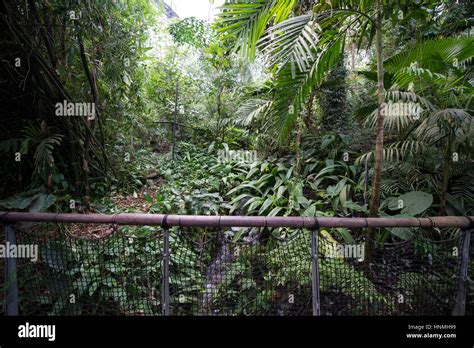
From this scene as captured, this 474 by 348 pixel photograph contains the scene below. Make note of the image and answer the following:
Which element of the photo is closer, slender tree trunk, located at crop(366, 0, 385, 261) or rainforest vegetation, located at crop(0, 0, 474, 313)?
slender tree trunk, located at crop(366, 0, 385, 261)

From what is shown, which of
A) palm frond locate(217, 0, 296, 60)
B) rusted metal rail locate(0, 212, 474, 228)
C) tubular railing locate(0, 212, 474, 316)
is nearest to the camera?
rusted metal rail locate(0, 212, 474, 228)

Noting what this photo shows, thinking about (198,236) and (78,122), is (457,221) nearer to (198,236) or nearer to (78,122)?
(198,236)

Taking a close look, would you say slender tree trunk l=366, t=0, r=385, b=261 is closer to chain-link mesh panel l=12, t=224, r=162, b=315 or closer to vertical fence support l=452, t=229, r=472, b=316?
vertical fence support l=452, t=229, r=472, b=316

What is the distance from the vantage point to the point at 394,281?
175 cm

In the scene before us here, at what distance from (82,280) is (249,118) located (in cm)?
226

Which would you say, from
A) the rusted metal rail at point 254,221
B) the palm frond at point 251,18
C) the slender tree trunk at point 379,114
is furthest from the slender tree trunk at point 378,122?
the palm frond at point 251,18

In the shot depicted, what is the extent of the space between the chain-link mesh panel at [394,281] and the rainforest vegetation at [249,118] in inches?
8.1

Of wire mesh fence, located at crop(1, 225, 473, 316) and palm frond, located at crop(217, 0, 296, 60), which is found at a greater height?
palm frond, located at crop(217, 0, 296, 60)

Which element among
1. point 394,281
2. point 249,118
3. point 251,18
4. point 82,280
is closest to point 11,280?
point 82,280

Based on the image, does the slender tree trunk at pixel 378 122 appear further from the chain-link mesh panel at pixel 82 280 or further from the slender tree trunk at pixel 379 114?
the chain-link mesh panel at pixel 82 280

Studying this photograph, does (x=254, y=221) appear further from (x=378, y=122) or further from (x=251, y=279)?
(x=378, y=122)

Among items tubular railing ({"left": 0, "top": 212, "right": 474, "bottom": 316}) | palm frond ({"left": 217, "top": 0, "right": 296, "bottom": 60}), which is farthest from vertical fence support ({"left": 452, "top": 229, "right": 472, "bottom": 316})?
palm frond ({"left": 217, "top": 0, "right": 296, "bottom": 60})

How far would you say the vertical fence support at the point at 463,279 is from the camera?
1.50m

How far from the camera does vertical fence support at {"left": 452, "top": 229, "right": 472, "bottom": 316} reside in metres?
1.50
